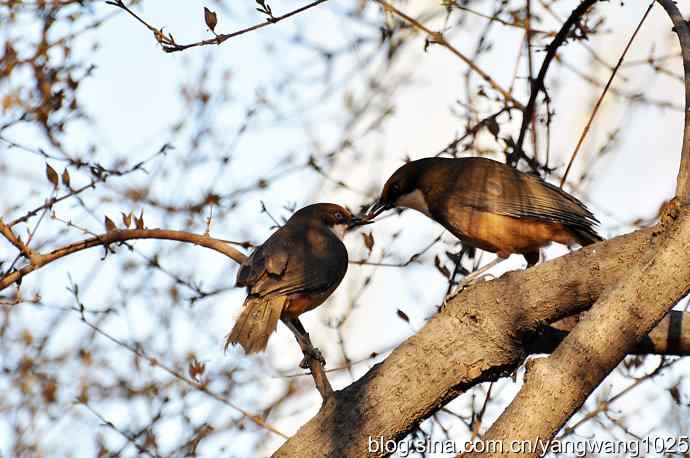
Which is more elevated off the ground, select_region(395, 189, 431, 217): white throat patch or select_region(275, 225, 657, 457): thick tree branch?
select_region(395, 189, 431, 217): white throat patch

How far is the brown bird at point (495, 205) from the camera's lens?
5520mm

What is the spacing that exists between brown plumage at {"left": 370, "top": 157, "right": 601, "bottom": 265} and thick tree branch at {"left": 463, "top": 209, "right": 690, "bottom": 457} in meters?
2.13

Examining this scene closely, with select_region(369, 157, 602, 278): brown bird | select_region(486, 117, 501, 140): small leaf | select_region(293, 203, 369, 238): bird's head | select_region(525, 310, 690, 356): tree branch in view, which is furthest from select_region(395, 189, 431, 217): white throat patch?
select_region(525, 310, 690, 356): tree branch

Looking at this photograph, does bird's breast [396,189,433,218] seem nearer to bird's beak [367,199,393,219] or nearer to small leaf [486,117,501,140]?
bird's beak [367,199,393,219]

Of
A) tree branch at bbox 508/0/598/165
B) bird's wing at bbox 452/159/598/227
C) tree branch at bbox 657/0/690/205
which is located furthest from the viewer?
bird's wing at bbox 452/159/598/227

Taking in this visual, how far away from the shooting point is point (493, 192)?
5750mm

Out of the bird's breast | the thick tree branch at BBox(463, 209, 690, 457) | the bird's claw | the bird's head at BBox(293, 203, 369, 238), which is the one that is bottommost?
the thick tree branch at BBox(463, 209, 690, 457)

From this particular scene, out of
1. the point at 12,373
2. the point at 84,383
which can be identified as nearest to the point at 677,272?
the point at 84,383

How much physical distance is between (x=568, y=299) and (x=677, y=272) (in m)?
0.61

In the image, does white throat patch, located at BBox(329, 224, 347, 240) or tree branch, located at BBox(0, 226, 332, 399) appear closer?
tree branch, located at BBox(0, 226, 332, 399)

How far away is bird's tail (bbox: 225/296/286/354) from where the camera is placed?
4.93 m

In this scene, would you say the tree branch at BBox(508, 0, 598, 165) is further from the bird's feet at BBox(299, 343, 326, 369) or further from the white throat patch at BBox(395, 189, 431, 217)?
the bird's feet at BBox(299, 343, 326, 369)

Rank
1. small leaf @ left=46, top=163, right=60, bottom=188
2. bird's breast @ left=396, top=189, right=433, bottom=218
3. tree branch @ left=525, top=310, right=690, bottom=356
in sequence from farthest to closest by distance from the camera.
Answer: bird's breast @ left=396, top=189, right=433, bottom=218, small leaf @ left=46, top=163, right=60, bottom=188, tree branch @ left=525, top=310, right=690, bottom=356

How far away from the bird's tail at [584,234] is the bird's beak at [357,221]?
1.47 m
